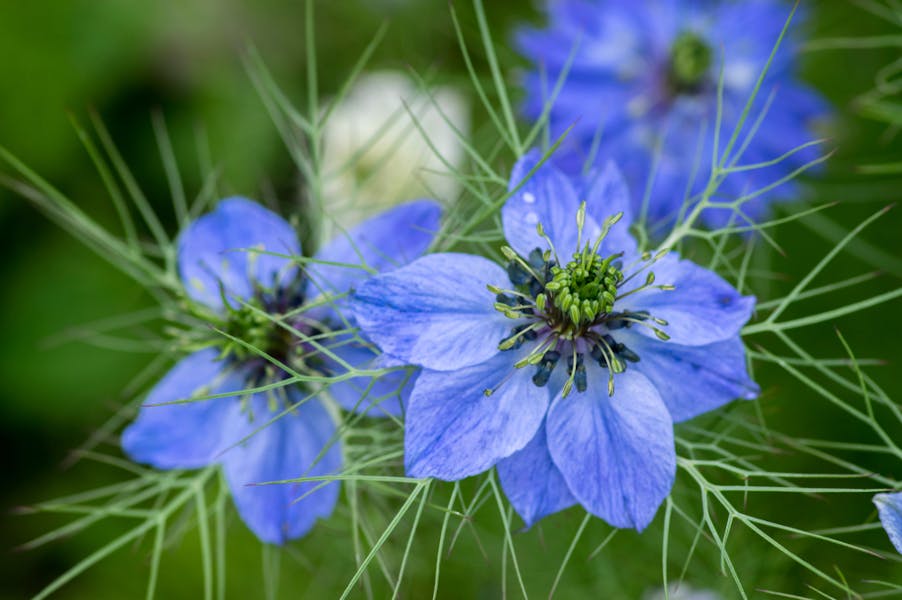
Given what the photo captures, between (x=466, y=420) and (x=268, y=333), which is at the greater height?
(x=268, y=333)

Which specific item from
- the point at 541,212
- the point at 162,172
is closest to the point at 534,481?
the point at 541,212

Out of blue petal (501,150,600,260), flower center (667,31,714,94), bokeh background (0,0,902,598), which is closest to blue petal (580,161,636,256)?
blue petal (501,150,600,260)

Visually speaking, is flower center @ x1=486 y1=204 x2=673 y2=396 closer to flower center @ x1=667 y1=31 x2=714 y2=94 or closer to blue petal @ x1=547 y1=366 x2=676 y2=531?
blue petal @ x1=547 y1=366 x2=676 y2=531

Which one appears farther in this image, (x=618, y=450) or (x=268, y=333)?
(x=268, y=333)

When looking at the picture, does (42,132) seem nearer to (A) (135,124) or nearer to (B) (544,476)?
A: (A) (135,124)

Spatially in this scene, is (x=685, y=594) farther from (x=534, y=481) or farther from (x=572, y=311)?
(x=572, y=311)
